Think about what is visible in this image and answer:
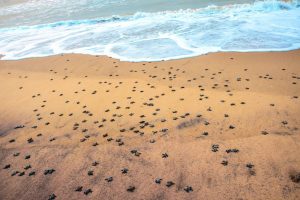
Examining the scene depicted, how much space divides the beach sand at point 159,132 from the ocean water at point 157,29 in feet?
6.93

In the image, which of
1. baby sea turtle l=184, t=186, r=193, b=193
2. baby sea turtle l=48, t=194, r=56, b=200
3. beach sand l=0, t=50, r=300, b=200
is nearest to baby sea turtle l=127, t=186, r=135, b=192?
beach sand l=0, t=50, r=300, b=200

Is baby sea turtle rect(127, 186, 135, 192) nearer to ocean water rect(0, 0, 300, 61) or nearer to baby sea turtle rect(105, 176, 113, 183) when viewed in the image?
baby sea turtle rect(105, 176, 113, 183)

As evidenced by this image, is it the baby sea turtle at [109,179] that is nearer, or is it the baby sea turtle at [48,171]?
the baby sea turtle at [109,179]

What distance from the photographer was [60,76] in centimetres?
1229

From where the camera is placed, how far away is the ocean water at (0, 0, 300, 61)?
14.0 meters

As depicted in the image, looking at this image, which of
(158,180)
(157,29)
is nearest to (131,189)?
(158,180)

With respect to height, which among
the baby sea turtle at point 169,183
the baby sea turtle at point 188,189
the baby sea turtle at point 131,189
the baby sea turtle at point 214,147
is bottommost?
the baby sea turtle at point 131,189

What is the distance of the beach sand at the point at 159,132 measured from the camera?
5840mm

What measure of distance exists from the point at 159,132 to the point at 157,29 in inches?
478

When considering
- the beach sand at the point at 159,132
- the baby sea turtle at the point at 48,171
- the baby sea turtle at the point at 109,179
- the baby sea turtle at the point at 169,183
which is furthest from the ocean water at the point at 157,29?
the baby sea turtle at the point at 169,183

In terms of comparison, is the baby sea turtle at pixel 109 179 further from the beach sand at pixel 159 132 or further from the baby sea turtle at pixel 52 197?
the baby sea turtle at pixel 52 197

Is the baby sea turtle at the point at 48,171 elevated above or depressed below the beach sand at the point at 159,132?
below

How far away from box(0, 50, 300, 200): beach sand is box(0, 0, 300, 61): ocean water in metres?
2.11

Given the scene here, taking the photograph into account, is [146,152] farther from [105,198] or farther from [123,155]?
[105,198]
